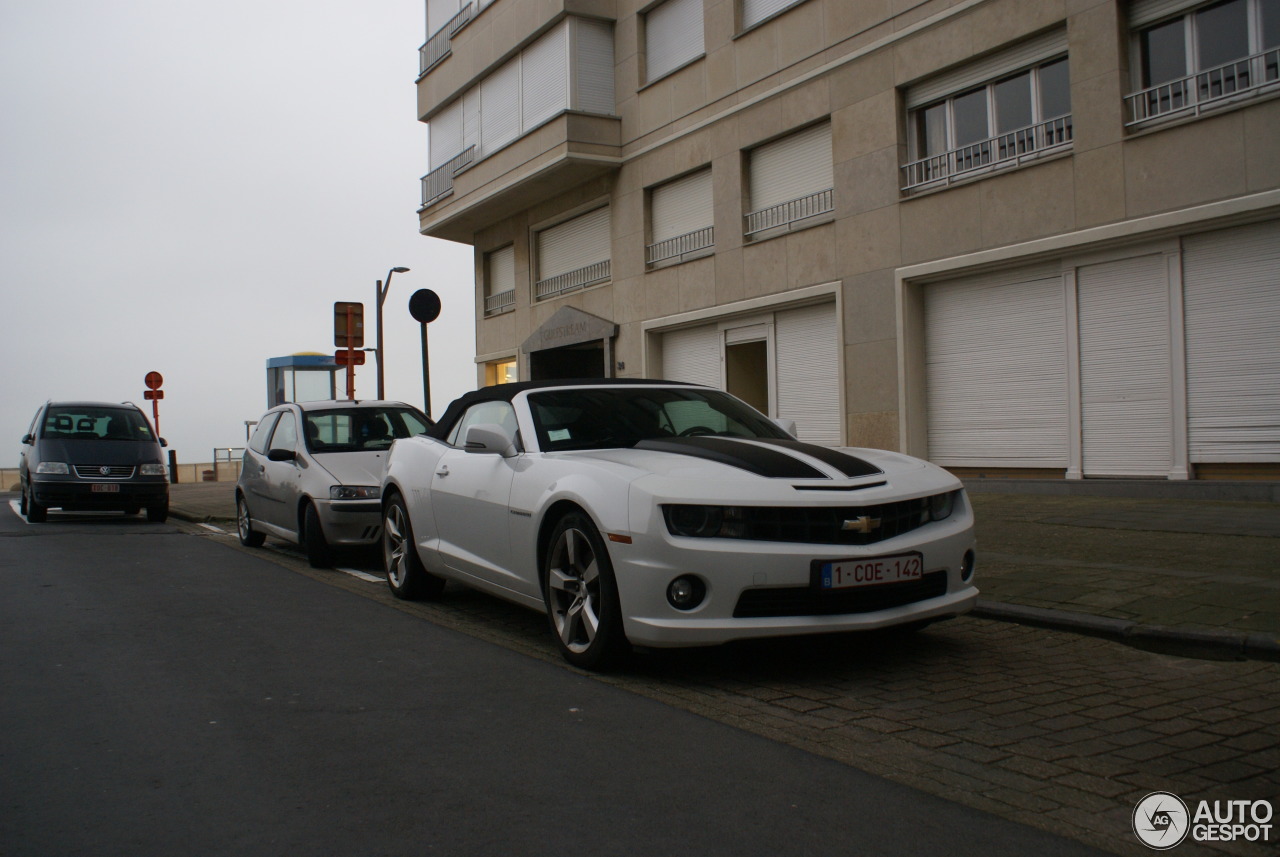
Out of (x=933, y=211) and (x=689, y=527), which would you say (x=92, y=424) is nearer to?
(x=933, y=211)

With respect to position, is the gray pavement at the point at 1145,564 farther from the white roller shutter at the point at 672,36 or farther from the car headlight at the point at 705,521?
the white roller shutter at the point at 672,36

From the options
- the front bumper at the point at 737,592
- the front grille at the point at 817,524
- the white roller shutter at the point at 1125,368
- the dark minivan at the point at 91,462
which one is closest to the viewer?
the front bumper at the point at 737,592

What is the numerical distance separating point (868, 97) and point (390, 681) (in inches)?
494

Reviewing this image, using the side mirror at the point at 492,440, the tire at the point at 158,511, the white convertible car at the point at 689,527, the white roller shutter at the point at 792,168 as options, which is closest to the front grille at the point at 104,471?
the tire at the point at 158,511

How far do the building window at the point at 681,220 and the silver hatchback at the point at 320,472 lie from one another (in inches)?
362

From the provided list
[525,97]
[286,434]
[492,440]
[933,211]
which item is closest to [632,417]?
[492,440]

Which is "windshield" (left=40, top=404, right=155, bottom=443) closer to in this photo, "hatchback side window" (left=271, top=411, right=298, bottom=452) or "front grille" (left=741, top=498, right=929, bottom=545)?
"hatchback side window" (left=271, top=411, right=298, bottom=452)

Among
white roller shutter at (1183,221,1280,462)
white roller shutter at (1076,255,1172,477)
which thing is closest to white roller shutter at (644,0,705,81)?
white roller shutter at (1076,255,1172,477)

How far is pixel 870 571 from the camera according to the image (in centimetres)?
468

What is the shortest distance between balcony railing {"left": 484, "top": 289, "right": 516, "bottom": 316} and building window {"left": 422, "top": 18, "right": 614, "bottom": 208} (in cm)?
266

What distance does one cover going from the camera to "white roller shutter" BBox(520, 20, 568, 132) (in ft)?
68.3

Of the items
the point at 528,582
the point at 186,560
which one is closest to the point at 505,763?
the point at 528,582

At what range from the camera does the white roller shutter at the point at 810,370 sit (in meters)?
16.3

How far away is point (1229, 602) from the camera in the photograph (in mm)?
5855
